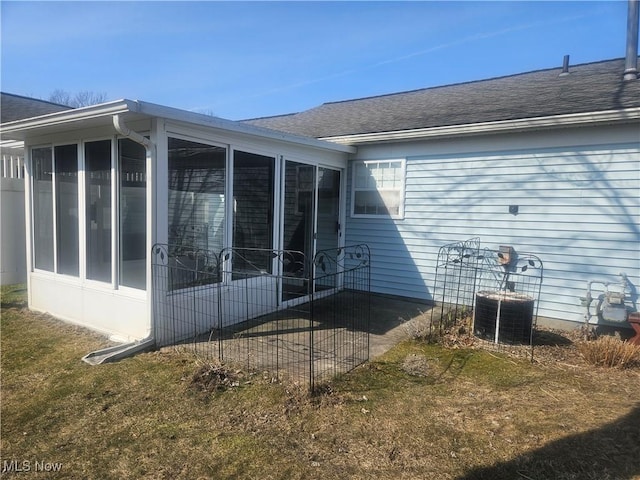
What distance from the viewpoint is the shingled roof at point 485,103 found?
5.99 metres

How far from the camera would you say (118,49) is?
9.21 metres

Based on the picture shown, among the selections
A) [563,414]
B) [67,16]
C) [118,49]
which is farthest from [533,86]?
[118,49]

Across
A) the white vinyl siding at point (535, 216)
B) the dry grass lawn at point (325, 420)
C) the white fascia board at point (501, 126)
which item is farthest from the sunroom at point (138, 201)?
the white vinyl siding at point (535, 216)

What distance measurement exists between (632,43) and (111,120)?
8.18m

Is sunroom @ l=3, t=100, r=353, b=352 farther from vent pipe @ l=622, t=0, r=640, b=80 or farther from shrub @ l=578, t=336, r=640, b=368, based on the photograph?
vent pipe @ l=622, t=0, r=640, b=80

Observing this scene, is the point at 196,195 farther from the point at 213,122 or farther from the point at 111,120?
the point at 111,120

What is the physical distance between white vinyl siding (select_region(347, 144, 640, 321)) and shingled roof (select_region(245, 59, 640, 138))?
1.98 ft

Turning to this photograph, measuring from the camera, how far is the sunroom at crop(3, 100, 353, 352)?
4641mm

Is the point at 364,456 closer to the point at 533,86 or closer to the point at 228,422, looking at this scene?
the point at 228,422

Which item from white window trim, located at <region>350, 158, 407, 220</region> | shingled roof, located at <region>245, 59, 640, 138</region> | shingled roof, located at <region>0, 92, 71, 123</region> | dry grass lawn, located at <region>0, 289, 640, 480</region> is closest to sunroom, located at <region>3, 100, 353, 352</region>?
dry grass lawn, located at <region>0, 289, 640, 480</region>

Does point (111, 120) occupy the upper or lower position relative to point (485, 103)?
lower

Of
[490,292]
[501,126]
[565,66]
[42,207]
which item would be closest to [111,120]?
[42,207]

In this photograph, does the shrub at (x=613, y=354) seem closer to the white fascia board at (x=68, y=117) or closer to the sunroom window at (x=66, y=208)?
the white fascia board at (x=68, y=117)

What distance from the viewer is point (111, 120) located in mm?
4551
